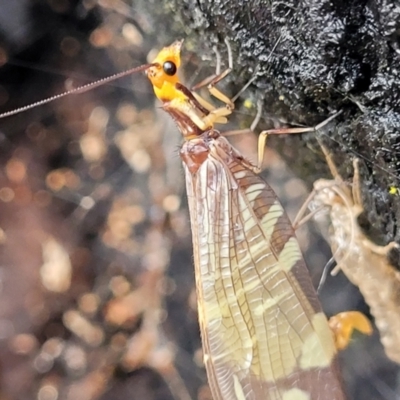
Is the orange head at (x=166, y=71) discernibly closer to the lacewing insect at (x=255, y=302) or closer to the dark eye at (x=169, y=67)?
the dark eye at (x=169, y=67)

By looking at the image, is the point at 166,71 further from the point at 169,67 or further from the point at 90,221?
the point at 90,221

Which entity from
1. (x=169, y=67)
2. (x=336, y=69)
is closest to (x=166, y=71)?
(x=169, y=67)

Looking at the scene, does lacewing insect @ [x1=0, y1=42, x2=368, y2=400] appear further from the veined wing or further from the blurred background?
the blurred background

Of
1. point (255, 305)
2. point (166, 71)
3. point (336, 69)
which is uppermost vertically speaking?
point (166, 71)

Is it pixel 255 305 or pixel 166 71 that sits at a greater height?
pixel 166 71

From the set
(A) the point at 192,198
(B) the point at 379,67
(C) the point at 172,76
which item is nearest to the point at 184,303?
(A) the point at 192,198

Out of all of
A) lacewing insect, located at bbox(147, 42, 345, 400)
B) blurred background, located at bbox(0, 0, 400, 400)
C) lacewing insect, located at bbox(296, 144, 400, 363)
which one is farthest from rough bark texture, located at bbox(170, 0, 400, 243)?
blurred background, located at bbox(0, 0, 400, 400)

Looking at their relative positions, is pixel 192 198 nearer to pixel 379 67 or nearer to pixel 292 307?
pixel 292 307

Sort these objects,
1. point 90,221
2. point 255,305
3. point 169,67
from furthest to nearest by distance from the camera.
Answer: point 90,221 < point 169,67 < point 255,305

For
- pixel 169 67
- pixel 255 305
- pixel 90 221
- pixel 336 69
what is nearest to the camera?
pixel 336 69

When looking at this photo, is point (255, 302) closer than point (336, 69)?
No
